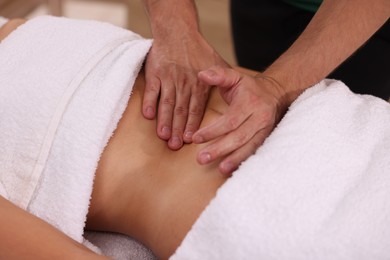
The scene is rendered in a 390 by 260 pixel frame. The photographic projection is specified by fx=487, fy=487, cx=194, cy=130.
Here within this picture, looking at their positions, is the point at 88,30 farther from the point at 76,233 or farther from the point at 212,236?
the point at 212,236

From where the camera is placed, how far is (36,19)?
1053 millimetres

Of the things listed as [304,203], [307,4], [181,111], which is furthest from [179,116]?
[307,4]

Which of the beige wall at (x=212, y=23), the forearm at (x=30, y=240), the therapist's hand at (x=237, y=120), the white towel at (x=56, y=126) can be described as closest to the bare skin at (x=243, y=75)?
the therapist's hand at (x=237, y=120)

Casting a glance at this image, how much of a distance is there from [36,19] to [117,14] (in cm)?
151

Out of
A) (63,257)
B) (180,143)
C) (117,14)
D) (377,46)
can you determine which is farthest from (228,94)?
(117,14)

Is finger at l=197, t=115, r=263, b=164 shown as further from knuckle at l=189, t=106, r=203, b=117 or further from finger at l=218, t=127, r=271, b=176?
knuckle at l=189, t=106, r=203, b=117

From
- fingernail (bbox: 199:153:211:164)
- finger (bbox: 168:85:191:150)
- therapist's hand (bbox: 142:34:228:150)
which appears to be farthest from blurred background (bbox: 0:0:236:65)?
fingernail (bbox: 199:153:211:164)

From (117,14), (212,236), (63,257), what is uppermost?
(212,236)

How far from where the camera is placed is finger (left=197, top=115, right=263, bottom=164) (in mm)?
811

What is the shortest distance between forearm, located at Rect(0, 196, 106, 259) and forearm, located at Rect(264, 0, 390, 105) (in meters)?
0.51

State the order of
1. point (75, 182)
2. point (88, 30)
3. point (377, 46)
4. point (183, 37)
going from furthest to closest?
1. point (377, 46)
2. point (183, 37)
3. point (88, 30)
4. point (75, 182)

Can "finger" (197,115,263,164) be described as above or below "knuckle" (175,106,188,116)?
above

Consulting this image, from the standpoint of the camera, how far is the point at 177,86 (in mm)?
1023

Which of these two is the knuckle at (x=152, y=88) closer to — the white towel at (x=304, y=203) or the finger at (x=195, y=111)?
the finger at (x=195, y=111)
